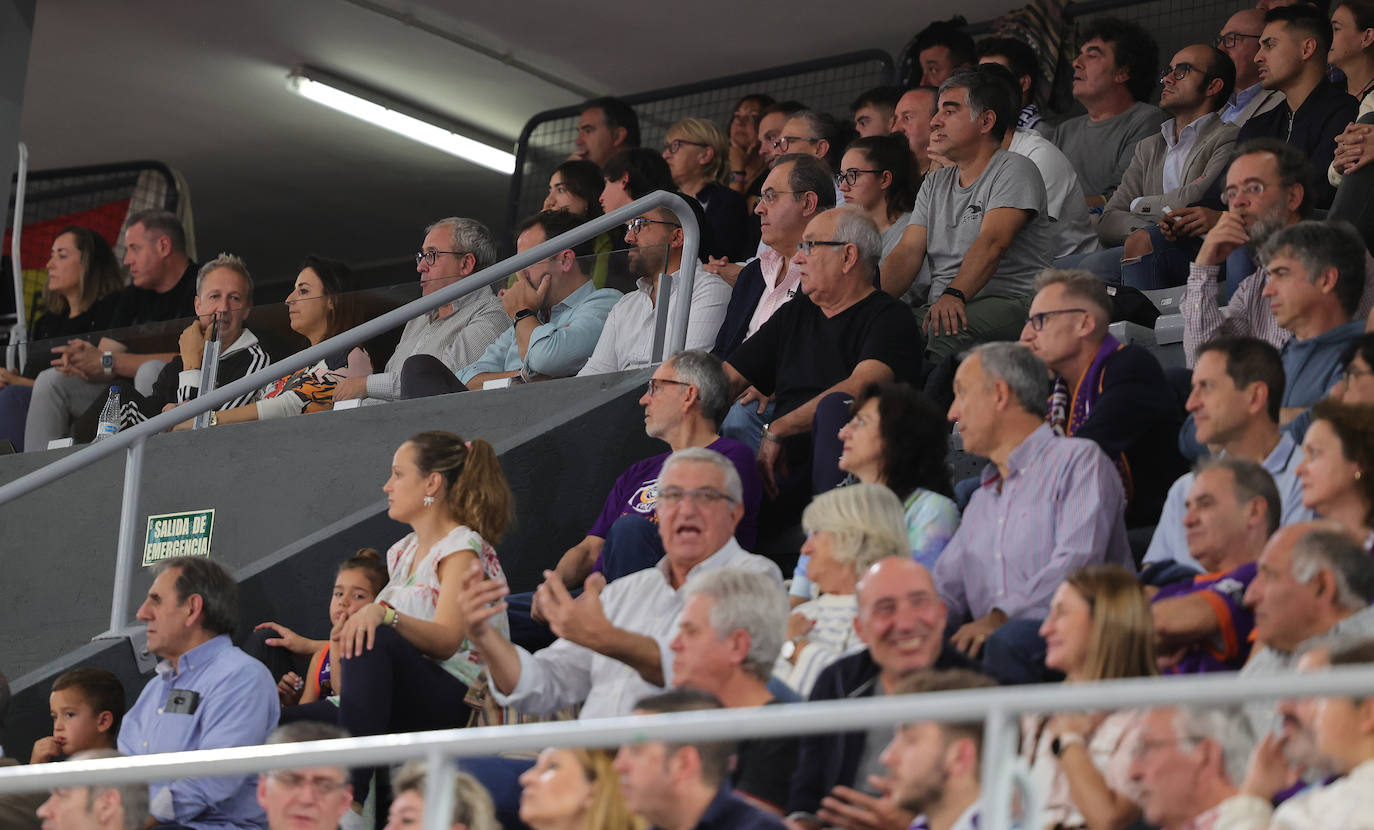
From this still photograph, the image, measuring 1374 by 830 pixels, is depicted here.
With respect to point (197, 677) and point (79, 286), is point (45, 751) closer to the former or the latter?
point (197, 677)

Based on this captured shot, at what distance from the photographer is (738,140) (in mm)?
7590

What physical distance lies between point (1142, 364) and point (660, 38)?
16.5 ft

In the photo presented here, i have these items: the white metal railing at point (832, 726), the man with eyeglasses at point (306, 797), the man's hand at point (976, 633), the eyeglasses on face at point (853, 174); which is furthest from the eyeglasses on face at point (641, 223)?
the white metal railing at point (832, 726)

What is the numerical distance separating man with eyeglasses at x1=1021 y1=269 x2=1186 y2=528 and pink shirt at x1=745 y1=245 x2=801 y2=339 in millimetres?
1061

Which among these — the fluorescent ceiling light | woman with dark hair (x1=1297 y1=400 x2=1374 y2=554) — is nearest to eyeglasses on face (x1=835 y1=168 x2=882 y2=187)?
woman with dark hair (x1=1297 y1=400 x2=1374 y2=554)

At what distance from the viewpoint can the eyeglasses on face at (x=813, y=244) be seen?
4891 millimetres

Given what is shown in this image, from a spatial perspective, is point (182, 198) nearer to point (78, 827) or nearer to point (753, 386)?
point (753, 386)

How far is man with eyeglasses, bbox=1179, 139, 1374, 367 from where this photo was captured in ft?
14.6

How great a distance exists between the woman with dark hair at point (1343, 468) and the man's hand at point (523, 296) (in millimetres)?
2681

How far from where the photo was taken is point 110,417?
5.91 m

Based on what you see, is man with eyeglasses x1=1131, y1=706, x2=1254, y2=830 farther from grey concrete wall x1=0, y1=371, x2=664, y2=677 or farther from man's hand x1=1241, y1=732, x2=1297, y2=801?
grey concrete wall x1=0, y1=371, x2=664, y2=677

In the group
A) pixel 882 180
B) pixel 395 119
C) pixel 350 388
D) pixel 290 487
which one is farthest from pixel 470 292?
pixel 395 119

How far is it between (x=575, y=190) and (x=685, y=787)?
4.56 meters

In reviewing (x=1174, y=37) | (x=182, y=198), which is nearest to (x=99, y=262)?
(x=182, y=198)
